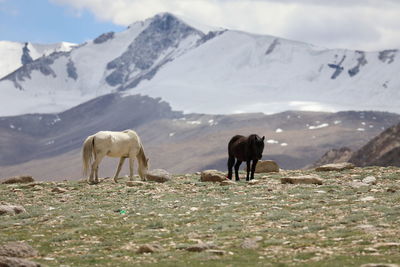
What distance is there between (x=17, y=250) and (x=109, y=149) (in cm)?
2070

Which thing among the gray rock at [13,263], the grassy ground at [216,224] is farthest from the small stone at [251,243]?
the gray rock at [13,263]

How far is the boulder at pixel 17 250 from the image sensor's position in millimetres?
18720

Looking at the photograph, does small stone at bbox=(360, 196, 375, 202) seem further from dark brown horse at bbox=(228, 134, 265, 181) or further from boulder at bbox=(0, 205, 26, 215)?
boulder at bbox=(0, 205, 26, 215)

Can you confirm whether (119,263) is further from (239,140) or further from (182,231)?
(239,140)

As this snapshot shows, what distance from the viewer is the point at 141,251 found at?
1978 centimetres

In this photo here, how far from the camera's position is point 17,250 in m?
19.3

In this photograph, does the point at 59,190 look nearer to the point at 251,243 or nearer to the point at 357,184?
the point at 357,184

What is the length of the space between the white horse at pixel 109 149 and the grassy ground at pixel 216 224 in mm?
4454

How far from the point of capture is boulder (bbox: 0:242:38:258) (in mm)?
18720

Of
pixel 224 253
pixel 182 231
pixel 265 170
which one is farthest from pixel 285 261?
pixel 265 170

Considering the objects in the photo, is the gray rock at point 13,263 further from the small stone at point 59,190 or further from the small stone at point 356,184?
the small stone at point 59,190

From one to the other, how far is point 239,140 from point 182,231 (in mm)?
16906

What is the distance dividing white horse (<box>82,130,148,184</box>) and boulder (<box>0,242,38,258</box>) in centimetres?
1918

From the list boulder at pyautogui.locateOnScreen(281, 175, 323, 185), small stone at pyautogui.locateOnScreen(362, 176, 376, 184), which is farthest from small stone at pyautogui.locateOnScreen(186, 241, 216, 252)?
small stone at pyautogui.locateOnScreen(362, 176, 376, 184)
